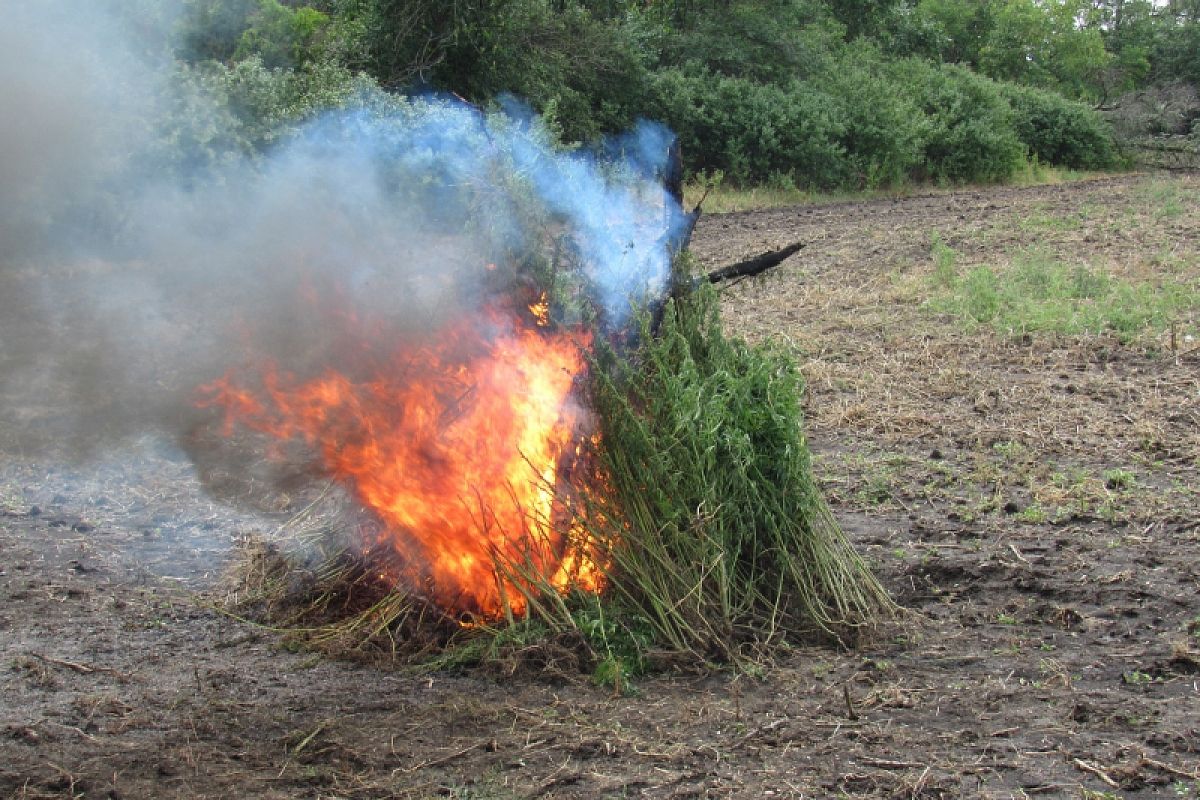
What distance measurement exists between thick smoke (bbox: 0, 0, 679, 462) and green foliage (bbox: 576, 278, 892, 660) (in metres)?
0.59

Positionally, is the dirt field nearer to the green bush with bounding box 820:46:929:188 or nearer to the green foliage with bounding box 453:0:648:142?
the green foliage with bounding box 453:0:648:142

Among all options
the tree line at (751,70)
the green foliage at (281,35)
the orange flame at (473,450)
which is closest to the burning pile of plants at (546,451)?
the orange flame at (473,450)

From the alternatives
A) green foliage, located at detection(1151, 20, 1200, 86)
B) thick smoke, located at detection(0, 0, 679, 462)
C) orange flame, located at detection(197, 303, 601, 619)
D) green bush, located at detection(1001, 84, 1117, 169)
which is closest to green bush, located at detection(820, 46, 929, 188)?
green bush, located at detection(1001, 84, 1117, 169)

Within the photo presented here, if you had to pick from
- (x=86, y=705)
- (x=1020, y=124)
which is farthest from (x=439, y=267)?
(x=1020, y=124)

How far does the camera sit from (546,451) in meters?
5.09

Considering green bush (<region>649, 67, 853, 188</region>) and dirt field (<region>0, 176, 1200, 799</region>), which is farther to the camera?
green bush (<region>649, 67, 853, 188</region>)

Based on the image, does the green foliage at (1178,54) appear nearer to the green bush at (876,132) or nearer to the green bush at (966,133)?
the green bush at (966,133)

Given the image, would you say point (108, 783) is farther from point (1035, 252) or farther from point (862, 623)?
point (1035, 252)

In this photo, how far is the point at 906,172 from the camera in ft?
77.3

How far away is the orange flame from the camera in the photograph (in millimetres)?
5039

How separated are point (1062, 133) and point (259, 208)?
82.5 feet

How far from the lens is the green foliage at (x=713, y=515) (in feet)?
15.8

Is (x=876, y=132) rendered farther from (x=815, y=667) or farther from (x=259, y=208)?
(x=815, y=667)

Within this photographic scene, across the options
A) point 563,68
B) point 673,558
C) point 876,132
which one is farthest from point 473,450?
point 876,132
